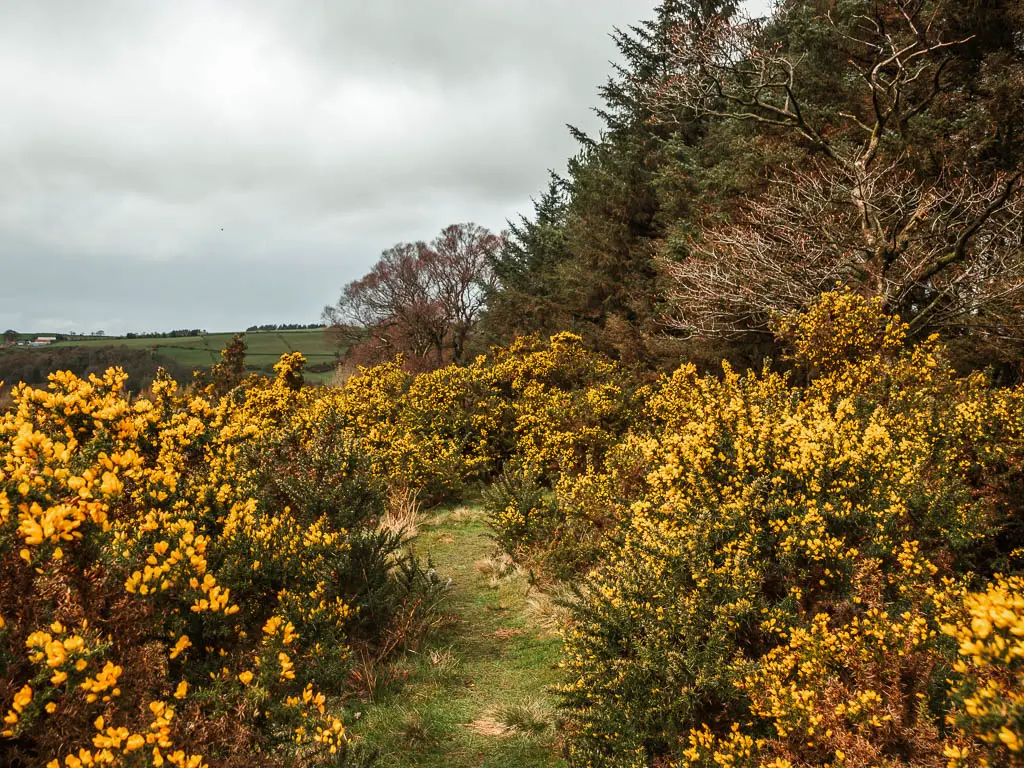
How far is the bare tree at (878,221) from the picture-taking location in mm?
7426

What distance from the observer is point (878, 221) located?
25.3ft

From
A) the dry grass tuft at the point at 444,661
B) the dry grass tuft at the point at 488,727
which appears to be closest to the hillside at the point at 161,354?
the dry grass tuft at the point at 444,661

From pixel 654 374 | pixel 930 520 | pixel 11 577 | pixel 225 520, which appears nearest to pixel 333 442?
pixel 225 520

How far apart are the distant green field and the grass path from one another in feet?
123

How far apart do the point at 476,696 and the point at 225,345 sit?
47.7m

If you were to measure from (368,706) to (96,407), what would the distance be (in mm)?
3124

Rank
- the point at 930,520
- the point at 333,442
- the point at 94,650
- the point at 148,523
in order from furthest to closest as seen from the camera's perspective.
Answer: the point at 333,442 → the point at 930,520 → the point at 148,523 → the point at 94,650

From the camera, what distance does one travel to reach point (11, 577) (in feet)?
6.79

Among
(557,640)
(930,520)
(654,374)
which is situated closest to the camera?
(930,520)

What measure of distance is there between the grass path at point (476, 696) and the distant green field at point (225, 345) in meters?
37.6

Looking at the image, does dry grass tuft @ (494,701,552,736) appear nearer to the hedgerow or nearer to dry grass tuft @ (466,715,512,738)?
dry grass tuft @ (466,715,512,738)

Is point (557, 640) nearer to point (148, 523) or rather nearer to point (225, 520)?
point (225, 520)

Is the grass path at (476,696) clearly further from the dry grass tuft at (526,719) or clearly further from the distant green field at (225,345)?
the distant green field at (225,345)

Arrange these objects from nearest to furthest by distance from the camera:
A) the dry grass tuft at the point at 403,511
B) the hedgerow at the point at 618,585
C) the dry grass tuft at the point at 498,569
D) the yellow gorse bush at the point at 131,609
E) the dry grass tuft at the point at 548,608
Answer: the yellow gorse bush at the point at 131,609 → the hedgerow at the point at 618,585 → the dry grass tuft at the point at 548,608 → the dry grass tuft at the point at 498,569 → the dry grass tuft at the point at 403,511
